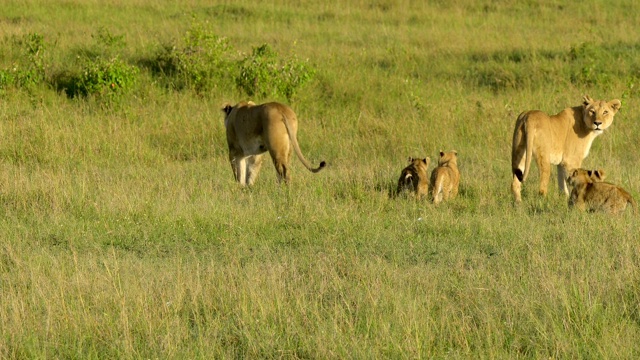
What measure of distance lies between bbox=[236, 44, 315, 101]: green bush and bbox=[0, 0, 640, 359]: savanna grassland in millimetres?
33

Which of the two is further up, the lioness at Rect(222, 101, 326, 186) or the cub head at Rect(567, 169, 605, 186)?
the lioness at Rect(222, 101, 326, 186)

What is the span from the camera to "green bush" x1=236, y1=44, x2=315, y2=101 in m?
11.9

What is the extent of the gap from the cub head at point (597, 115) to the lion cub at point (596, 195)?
0.81 m

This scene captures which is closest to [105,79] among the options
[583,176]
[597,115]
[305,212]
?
[305,212]

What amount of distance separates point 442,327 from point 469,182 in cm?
402

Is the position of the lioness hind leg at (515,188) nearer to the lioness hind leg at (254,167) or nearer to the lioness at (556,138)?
the lioness at (556,138)

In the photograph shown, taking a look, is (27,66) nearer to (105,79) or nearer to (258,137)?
(105,79)

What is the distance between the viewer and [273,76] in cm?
1193

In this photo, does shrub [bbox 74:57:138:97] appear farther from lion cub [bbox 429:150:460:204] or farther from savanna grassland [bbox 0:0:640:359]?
lion cub [bbox 429:150:460:204]

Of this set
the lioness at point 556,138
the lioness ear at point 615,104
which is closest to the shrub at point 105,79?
the lioness at point 556,138

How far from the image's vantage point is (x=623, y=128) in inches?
419

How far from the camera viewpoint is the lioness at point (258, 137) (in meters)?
8.23

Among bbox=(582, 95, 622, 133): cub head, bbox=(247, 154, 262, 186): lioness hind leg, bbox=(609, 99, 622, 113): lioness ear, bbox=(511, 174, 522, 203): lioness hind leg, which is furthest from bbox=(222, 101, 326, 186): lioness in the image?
bbox=(609, 99, 622, 113): lioness ear

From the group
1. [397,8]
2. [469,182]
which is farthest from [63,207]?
[397,8]
